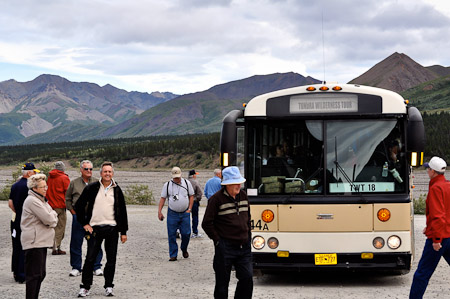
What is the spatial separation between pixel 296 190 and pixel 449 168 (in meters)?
66.3

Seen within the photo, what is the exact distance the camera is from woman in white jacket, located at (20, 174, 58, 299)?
873 cm

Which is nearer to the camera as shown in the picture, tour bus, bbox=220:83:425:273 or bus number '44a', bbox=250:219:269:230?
tour bus, bbox=220:83:425:273

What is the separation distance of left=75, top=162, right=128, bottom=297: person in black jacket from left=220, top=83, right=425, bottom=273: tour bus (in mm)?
1881

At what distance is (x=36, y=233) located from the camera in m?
8.79

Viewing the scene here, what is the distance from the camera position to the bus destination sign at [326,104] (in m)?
10.6

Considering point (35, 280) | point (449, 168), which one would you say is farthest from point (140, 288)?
point (449, 168)

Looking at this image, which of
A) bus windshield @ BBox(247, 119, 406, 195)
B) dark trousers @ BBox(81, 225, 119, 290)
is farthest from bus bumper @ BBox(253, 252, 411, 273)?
dark trousers @ BBox(81, 225, 119, 290)

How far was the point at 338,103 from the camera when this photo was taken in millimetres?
10680

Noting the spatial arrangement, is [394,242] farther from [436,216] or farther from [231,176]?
[231,176]

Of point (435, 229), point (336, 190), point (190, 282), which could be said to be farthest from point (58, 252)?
point (435, 229)

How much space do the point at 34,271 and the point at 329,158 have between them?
4.37 m

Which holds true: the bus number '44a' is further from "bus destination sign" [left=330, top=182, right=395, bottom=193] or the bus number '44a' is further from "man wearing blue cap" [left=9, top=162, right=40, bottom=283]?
"man wearing blue cap" [left=9, top=162, right=40, bottom=283]

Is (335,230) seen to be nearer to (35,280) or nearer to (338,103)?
(338,103)

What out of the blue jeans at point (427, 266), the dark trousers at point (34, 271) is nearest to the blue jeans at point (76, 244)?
the dark trousers at point (34, 271)
